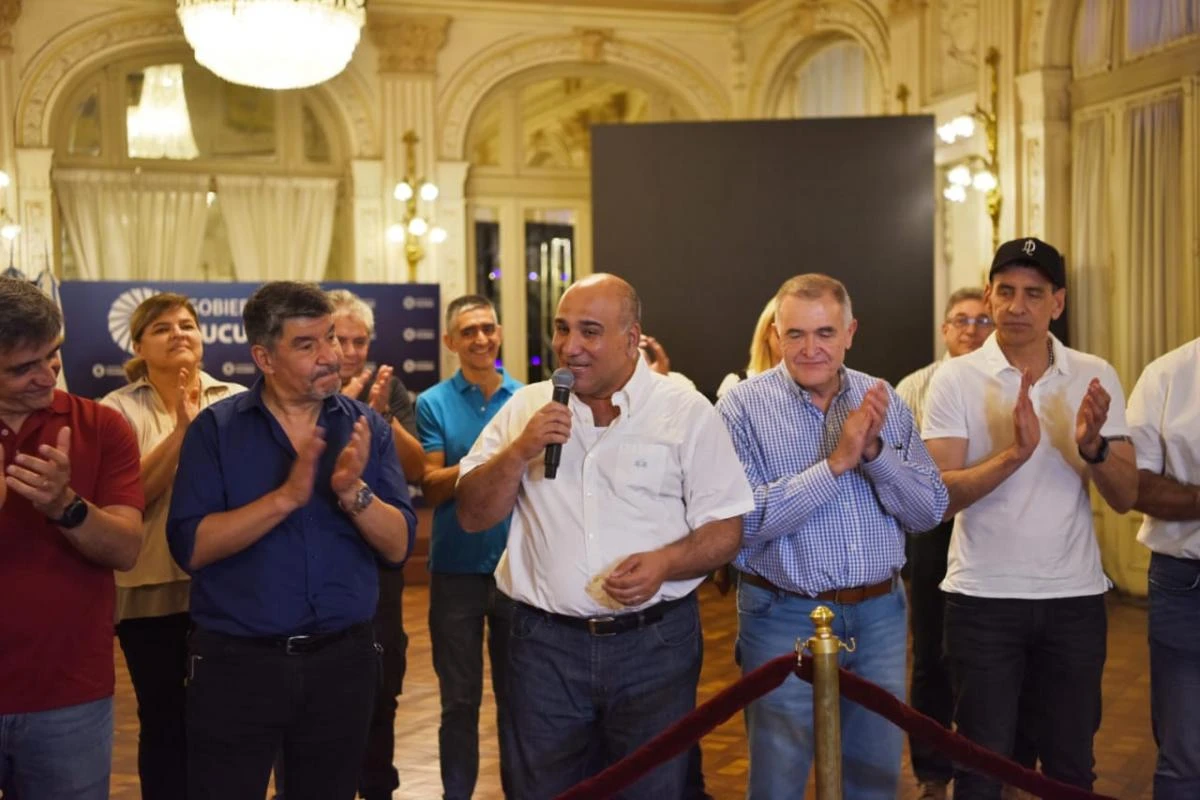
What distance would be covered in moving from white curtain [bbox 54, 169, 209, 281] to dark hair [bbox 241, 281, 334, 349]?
970 cm

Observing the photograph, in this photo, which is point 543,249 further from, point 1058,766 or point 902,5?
point 1058,766

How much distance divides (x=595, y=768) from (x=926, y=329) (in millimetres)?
6452

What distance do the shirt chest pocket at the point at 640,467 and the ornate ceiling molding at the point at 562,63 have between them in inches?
391

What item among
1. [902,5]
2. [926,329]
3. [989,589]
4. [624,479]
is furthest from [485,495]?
[902,5]

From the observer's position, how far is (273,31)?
293 inches

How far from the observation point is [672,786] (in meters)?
3.08

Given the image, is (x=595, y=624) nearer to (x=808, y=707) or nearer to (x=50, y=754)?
(x=808, y=707)

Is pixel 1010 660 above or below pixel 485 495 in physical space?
below

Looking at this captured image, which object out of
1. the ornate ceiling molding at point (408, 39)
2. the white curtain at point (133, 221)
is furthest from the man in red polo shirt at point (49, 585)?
the ornate ceiling molding at point (408, 39)

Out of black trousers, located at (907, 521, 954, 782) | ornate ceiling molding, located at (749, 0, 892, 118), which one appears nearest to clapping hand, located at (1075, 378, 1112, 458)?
black trousers, located at (907, 521, 954, 782)

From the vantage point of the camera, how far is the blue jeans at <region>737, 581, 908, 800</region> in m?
3.20

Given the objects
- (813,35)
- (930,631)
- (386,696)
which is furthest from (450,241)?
(386,696)

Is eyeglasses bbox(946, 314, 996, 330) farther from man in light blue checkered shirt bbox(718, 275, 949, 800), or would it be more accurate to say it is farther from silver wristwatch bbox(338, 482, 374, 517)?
silver wristwatch bbox(338, 482, 374, 517)

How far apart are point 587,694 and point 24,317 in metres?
1.40
